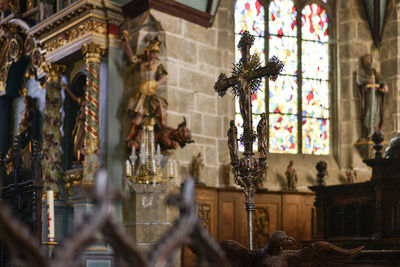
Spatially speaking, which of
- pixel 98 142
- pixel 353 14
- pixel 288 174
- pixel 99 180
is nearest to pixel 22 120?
pixel 98 142

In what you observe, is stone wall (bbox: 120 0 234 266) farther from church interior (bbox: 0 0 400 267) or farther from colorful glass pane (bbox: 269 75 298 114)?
colorful glass pane (bbox: 269 75 298 114)

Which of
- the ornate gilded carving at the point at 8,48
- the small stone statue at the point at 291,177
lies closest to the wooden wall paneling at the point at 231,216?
the small stone statue at the point at 291,177

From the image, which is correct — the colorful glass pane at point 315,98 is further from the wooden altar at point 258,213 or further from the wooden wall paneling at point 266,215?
the wooden wall paneling at point 266,215

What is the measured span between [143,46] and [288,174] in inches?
150

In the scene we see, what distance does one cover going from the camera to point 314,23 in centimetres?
1431

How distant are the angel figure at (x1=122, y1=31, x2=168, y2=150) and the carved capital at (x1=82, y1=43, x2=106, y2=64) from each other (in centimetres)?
92

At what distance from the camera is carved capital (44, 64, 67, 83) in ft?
41.8

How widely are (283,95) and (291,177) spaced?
1.95m

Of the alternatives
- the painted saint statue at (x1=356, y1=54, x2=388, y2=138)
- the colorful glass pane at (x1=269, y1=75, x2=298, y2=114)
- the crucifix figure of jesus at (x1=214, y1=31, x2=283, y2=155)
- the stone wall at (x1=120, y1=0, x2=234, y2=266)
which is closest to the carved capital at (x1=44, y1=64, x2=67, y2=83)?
the stone wall at (x1=120, y1=0, x2=234, y2=266)

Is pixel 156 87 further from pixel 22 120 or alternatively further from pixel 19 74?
pixel 19 74

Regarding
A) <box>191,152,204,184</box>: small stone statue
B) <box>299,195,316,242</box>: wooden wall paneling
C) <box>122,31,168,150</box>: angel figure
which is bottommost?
<box>299,195,316,242</box>: wooden wall paneling

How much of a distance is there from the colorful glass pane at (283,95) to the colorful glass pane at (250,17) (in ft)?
3.60

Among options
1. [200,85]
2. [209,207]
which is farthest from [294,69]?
[209,207]

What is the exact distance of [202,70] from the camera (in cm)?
1216
